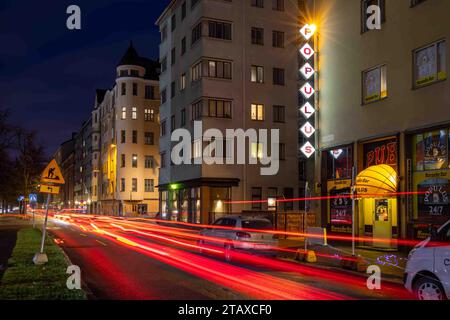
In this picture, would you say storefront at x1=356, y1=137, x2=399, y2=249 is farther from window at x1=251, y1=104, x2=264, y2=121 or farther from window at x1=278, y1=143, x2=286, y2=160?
window at x1=251, y1=104, x2=264, y2=121

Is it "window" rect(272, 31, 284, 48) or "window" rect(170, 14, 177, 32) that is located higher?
"window" rect(170, 14, 177, 32)

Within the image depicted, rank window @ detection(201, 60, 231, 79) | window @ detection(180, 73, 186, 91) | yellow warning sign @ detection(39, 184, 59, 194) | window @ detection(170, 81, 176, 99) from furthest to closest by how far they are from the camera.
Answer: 1. window @ detection(170, 81, 176, 99)
2. window @ detection(180, 73, 186, 91)
3. window @ detection(201, 60, 231, 79)
4. yellow warning sign @ detection(39, 184, 59, 194)

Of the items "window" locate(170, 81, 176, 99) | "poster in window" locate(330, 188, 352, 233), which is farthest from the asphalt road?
"window" locate(170, 81, 176, 99)

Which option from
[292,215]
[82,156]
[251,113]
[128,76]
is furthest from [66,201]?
[292,215]

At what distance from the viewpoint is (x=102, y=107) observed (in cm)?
9344

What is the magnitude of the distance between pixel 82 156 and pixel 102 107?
28808 mm

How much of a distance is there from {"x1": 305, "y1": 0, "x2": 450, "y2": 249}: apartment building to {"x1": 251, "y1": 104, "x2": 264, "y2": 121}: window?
16.6m

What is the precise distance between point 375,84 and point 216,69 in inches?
846

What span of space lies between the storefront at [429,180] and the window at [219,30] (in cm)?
2557

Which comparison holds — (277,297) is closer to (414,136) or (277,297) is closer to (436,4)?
(414,136)

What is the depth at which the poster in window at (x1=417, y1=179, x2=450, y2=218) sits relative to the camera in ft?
63.8

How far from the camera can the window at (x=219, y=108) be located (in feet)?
143

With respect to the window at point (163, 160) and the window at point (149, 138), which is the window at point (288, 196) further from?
the window at point (149, 138)
